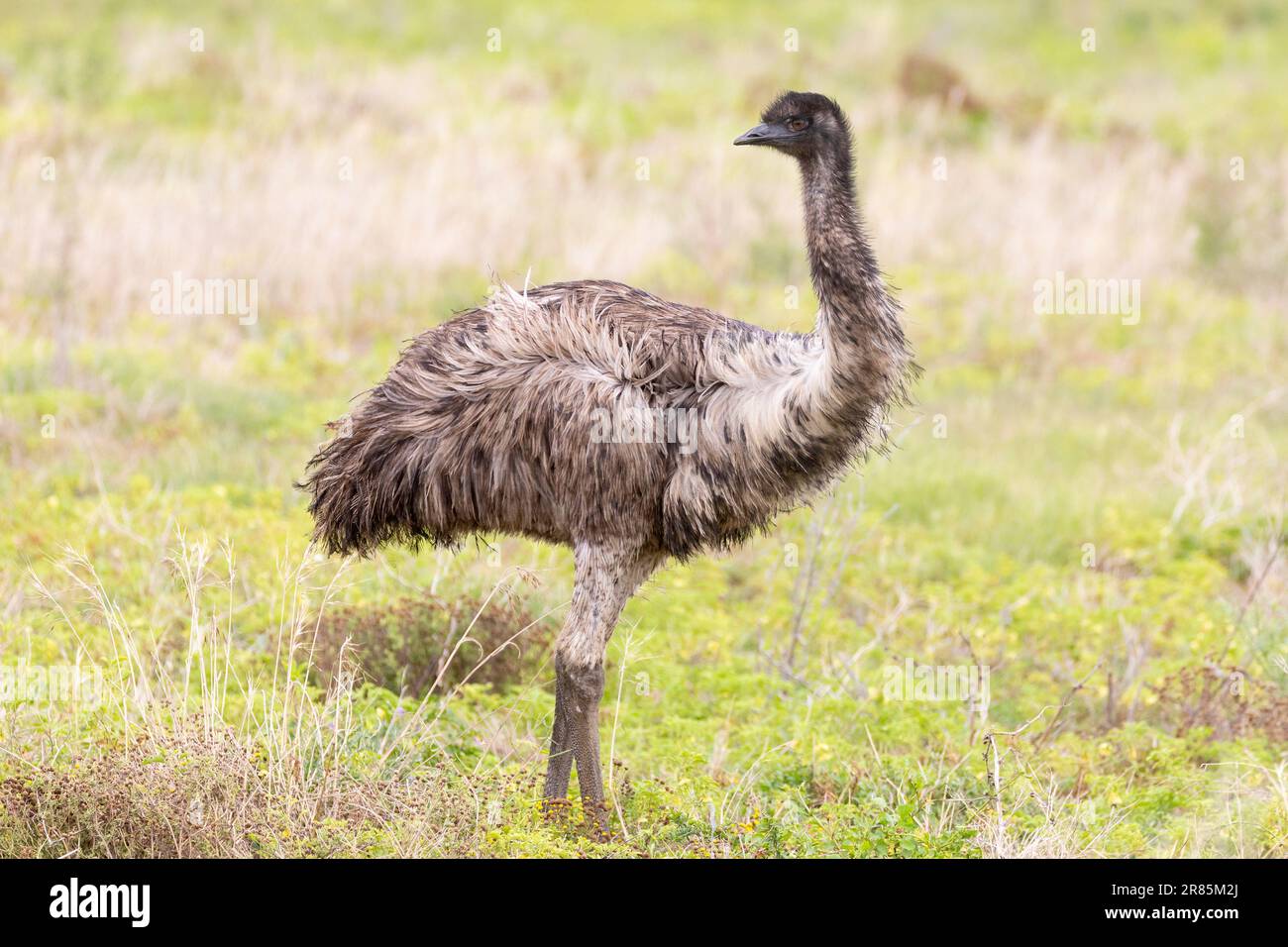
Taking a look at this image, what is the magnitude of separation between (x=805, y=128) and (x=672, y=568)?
3.20m

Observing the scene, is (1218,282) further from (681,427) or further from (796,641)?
(681,427)

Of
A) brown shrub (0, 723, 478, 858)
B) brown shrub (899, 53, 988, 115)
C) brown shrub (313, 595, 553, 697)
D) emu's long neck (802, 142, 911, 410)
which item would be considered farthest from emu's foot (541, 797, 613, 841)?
brown shrub (899, 53, 988, 115)

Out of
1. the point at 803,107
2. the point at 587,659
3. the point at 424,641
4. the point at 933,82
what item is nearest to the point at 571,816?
the point at 587,659

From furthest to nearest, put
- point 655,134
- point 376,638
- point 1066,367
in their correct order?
point 655,134 → point 1066,367 → point 376,638

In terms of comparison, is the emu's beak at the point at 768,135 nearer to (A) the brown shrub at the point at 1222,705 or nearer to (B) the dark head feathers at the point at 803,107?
(B) the dark head feathers at the point at 803,107

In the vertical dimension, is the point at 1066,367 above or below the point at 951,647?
above

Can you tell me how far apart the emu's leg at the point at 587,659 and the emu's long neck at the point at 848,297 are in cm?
100

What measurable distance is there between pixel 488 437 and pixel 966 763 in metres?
2.39

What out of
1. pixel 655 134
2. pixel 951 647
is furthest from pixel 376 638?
pixel 655 134

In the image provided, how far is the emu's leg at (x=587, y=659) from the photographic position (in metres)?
6.05

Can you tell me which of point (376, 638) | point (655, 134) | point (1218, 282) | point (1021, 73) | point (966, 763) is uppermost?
point (1021, 73)

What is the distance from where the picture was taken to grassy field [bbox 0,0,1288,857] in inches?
245

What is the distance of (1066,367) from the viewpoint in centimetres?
1360

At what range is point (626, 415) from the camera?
595 centimetres
